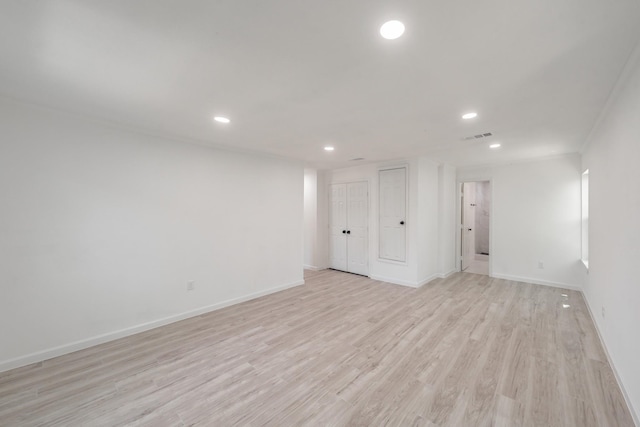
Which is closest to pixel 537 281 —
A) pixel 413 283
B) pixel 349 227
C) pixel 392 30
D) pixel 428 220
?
pixel 428 220

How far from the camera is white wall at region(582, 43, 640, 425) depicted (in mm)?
1737

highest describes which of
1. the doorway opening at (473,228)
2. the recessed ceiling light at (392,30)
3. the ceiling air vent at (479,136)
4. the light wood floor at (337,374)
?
the ceiling air vent at (479,136)

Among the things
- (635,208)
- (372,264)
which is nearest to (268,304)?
(372,264)

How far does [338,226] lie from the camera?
6.21 m

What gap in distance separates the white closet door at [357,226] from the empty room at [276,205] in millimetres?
1150

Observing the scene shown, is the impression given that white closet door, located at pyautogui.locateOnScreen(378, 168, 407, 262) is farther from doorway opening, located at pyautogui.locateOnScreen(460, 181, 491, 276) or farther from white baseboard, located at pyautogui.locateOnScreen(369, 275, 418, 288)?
doorway opening, located at pyautogui.locateOnScreen(460, 181, 491, 276)

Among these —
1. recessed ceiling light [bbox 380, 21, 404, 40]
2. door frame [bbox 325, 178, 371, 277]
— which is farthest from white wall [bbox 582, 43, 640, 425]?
door frame [bbox 325, 178, 371, 277]

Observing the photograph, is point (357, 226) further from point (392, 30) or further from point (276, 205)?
point (392, 30)

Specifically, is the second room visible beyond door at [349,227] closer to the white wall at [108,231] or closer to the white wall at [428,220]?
the white wall at [428,220]

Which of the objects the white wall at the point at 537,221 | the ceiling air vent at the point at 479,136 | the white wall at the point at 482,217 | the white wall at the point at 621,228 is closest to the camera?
the white wall at the point at 621,228

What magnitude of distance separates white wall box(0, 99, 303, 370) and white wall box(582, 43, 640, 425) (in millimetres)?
4126

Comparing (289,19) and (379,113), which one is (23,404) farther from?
(379,113)

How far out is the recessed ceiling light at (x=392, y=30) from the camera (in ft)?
4.42

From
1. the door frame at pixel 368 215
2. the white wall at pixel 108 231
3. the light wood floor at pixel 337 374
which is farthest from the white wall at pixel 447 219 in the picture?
the white wall at pixel 108 231
